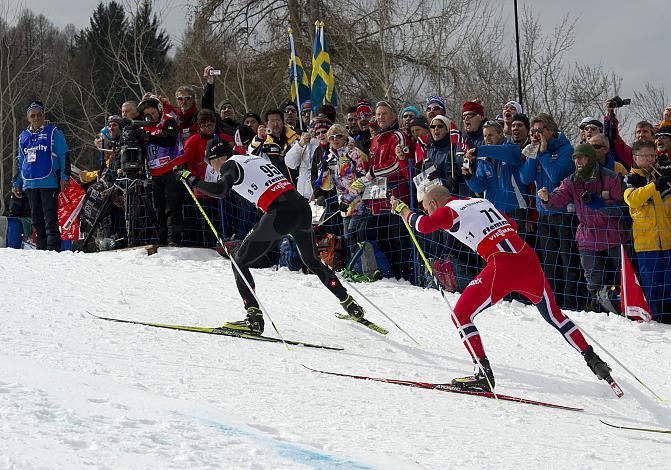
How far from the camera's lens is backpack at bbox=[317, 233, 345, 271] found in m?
9.82

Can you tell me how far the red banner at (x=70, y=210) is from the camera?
12078mm

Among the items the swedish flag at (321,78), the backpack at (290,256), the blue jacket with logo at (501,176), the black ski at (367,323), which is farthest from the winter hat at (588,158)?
the swedish flag at (321,78)

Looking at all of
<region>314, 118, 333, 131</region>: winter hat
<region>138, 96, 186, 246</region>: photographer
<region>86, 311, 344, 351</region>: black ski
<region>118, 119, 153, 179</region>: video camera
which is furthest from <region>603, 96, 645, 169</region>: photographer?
<region>118, 119, 153, 179</region>: video camera

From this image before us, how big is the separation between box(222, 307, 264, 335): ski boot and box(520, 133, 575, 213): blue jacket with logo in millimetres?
3239

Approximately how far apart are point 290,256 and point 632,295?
434 centimetres

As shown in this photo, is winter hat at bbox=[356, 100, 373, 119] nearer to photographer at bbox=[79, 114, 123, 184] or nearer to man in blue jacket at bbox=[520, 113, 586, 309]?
man in blue jacket at bbox=[520, 113, 586, 309]

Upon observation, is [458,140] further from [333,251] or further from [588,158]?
[333,251]

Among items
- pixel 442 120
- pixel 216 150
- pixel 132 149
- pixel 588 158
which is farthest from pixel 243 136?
pixel 588 158

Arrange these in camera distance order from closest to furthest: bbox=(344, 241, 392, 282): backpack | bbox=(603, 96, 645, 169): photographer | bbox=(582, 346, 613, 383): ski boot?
bbox=(582, 346, 613, 383): ski boot < bbox=(603, 96, 645, 169): photographer < bbox=(344, 241, 392, 282): backpack

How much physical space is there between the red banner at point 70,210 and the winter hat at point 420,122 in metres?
5.47

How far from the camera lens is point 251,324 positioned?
6754 millimetres

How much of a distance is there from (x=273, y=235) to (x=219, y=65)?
16205 millimetres

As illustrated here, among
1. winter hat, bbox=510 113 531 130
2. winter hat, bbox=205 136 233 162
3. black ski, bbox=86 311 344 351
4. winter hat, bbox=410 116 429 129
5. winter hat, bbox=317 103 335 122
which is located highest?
winter hat, bbox=317 103 335 122

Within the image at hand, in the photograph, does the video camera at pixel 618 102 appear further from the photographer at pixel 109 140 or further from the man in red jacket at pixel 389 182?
the photographer at pixel 109 140
